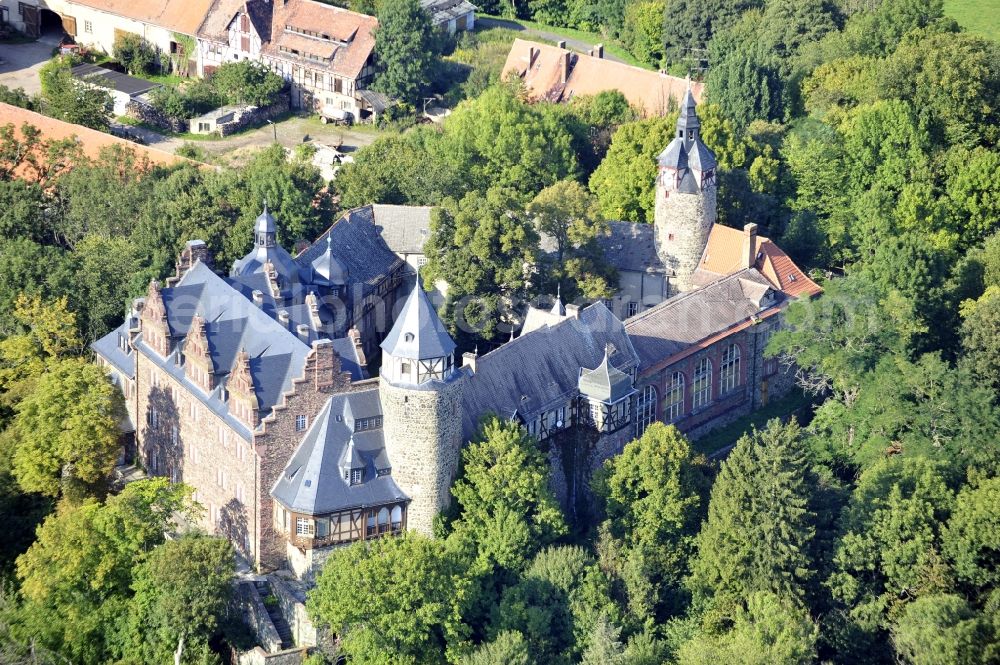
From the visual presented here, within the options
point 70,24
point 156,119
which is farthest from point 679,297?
point 70,24

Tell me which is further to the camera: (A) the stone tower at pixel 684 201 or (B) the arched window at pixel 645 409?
(A) the stone tower at pixel 684 201

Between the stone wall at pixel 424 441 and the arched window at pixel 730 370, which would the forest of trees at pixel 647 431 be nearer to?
the stone wall at pixel 424 441

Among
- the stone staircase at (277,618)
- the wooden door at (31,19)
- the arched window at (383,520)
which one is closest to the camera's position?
the stone staircase at (277,618)

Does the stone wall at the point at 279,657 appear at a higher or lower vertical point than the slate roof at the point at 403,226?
lower

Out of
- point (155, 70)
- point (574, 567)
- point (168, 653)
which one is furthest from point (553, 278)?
point (155, 70)

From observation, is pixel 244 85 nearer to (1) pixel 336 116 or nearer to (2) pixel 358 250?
(1) pixel 336 116

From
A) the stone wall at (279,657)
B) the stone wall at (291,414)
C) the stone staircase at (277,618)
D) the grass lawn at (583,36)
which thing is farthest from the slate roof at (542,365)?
the grass lawn at (583,36)

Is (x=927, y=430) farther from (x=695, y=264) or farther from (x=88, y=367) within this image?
(x=88, y=367)
